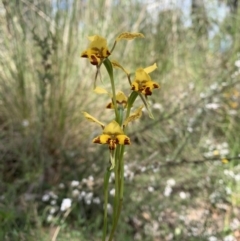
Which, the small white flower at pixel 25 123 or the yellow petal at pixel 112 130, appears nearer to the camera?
the yellow petal at pixel 112 130

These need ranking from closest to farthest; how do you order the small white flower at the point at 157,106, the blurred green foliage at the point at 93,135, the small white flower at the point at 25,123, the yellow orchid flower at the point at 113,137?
the yellow orchid flower at the point at 113,137 < the blurred green foliage at the point at 93,135 < the small white flower at the point at 25,123 < the small white flower at the point at 157,106

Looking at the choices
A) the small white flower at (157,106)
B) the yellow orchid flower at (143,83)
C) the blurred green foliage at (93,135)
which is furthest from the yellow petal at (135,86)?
the small white flower at (157,106)

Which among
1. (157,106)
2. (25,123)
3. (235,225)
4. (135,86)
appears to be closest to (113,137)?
(135,86)

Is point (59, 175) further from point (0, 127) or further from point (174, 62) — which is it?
point (174, 62)

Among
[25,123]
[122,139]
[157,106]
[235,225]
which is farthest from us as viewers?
[157,106]

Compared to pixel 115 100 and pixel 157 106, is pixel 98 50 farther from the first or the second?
pixel 157 106

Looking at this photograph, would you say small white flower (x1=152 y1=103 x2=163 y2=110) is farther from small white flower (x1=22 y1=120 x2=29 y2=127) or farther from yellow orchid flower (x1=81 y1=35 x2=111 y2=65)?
yellow orchid flower (x1=81 y1=35 x2=111 y2=65)

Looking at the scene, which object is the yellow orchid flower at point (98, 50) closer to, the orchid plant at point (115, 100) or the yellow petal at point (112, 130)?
the orchid plant at point (115, 100)

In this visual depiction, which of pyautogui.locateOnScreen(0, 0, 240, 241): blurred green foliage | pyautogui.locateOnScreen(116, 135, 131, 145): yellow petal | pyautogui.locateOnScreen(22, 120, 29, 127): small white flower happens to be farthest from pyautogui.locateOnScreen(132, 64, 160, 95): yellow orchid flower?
pyautogui.locateOnScreen(22, 120, 29, 127): small white flower

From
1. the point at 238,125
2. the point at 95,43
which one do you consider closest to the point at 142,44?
the point at 238,125
